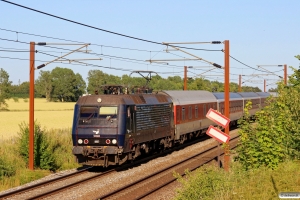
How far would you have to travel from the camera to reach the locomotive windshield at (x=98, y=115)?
19025mm

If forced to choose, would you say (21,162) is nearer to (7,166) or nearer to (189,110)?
(7,166)

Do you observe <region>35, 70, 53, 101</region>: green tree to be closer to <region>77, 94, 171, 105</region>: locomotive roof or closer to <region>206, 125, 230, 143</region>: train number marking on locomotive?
<region>77, 94, 171, 105</region>: locomotive roof

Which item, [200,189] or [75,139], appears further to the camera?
[75,139]

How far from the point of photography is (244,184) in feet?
36.7

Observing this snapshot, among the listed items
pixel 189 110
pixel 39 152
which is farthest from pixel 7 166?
pixel 189 110

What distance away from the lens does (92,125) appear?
19.0 meters

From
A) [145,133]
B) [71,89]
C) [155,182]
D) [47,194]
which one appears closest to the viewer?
[47,194]

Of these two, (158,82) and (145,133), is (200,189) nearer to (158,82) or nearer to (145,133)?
(145,133)

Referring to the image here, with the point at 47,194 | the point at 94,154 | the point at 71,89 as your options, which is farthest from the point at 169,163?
the point at 71,89

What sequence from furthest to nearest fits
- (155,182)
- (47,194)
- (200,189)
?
(155,182), (47,194), (200,189)

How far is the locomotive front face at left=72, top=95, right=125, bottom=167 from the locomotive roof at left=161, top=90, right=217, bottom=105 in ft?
26.4

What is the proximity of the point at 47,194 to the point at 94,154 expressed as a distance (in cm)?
431

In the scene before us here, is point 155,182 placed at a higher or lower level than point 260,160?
lower

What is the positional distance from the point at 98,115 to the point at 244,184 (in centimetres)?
923
